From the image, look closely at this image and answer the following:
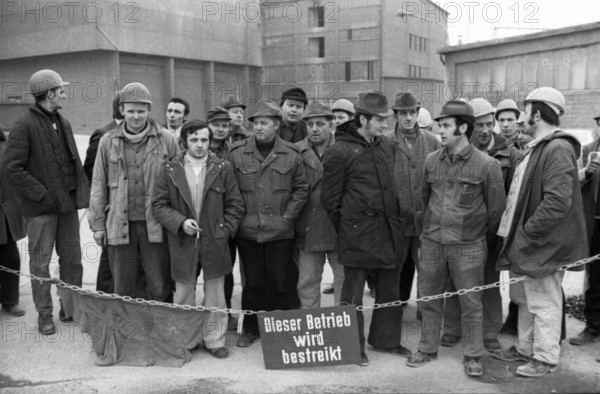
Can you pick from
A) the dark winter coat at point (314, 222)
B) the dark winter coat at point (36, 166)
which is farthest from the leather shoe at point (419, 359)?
the dark winter coat at point (36, 166)

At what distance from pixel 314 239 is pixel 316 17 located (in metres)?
25.4

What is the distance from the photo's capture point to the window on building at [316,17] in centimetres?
2850

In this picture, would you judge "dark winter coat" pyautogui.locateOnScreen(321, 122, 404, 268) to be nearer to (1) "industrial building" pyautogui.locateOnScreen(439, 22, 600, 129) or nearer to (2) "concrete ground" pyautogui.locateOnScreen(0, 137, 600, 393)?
(2) "concrete ground" pyautogui.locateOnScreen(0, 137, 600, 393)

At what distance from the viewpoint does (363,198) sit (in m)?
4.85

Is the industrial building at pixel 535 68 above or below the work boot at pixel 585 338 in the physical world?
above

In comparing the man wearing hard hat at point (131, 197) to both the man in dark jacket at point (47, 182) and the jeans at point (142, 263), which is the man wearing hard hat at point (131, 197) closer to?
the jeans at point (142, 263)

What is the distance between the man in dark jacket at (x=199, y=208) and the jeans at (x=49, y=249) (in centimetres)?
130

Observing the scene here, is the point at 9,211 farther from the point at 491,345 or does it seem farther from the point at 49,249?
the point at 491,345

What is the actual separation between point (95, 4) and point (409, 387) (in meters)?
21.9

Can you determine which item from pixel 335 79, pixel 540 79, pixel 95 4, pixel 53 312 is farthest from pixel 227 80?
pixel 53 312

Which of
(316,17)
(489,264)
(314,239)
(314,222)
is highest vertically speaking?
(316,17)

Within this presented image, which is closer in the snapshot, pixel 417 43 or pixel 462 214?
pixel 462 214

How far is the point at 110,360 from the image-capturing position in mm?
4938

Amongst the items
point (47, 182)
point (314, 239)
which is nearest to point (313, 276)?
point (314, 239)
